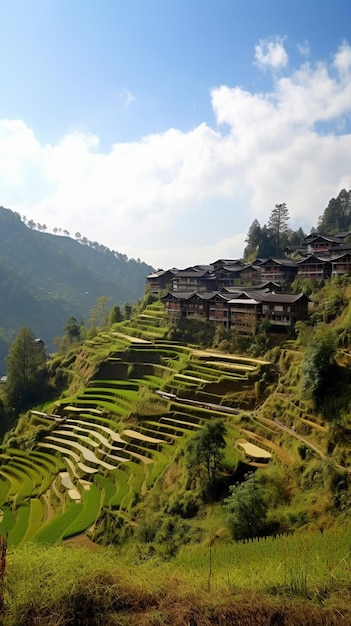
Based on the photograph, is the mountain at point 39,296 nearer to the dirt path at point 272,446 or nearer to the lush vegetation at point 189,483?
the lush vegetation at point 189,483

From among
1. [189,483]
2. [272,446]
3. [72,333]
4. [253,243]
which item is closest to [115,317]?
[72,333]

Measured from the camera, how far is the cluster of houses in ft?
129

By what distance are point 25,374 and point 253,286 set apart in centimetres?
3077

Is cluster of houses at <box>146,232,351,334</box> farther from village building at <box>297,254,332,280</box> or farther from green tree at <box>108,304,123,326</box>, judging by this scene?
green tree at <box>108,304,123,326</box>

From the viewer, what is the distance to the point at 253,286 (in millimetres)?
52875

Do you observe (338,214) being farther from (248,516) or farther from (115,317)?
(248,516)

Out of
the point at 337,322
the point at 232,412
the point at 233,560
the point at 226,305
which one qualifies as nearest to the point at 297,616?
the point at 233,560

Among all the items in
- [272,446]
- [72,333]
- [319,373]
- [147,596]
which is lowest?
[272,446]

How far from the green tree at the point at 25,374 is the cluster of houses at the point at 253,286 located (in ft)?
59.2

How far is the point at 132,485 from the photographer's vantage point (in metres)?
24.4

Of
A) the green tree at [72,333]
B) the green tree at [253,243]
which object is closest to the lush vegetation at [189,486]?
the green tree at [72,333]

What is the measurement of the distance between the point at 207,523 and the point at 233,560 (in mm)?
5074

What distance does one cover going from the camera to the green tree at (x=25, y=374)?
164 ft

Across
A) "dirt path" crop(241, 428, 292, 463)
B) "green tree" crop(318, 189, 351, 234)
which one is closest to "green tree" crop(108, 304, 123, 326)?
"dirt path" crop(241, 428, 292, 463)
